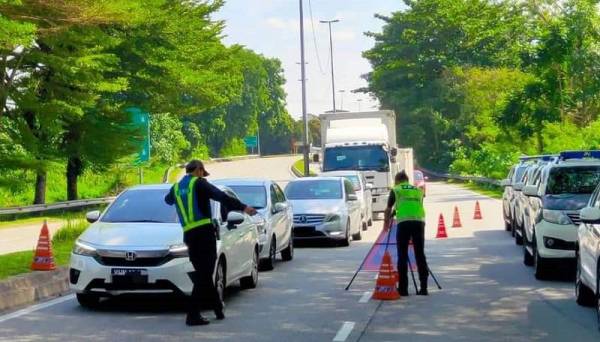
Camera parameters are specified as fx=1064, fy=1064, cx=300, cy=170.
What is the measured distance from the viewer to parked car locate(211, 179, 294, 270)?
58.7 feet

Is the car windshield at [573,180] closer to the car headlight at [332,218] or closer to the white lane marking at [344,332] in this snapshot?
the white lane marking at [344,332]

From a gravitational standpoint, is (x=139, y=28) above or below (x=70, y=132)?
above

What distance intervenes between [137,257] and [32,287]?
2411 mm

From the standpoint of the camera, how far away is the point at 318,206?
78.0ft

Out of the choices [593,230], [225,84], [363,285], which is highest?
[225,84]

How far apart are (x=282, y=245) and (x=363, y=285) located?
4.02m

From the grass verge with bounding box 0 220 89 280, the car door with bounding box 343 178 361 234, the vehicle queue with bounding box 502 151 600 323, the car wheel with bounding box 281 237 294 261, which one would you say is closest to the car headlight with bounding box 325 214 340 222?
the car door with bounding box 343 178 361 234

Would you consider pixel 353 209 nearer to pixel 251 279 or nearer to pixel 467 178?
pixel 251 279

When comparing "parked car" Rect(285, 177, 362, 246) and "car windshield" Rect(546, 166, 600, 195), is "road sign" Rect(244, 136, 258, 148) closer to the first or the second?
"parked car" Rect(285, 177, 362, 246)

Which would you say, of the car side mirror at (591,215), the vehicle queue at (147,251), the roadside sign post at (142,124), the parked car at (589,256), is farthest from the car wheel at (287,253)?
the roadside sign post at (142,124)

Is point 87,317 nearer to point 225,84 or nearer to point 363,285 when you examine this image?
point 363,285

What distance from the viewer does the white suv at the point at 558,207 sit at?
15.5m

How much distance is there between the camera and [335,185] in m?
25.4

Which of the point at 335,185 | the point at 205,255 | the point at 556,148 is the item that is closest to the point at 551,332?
the point at 205,255
